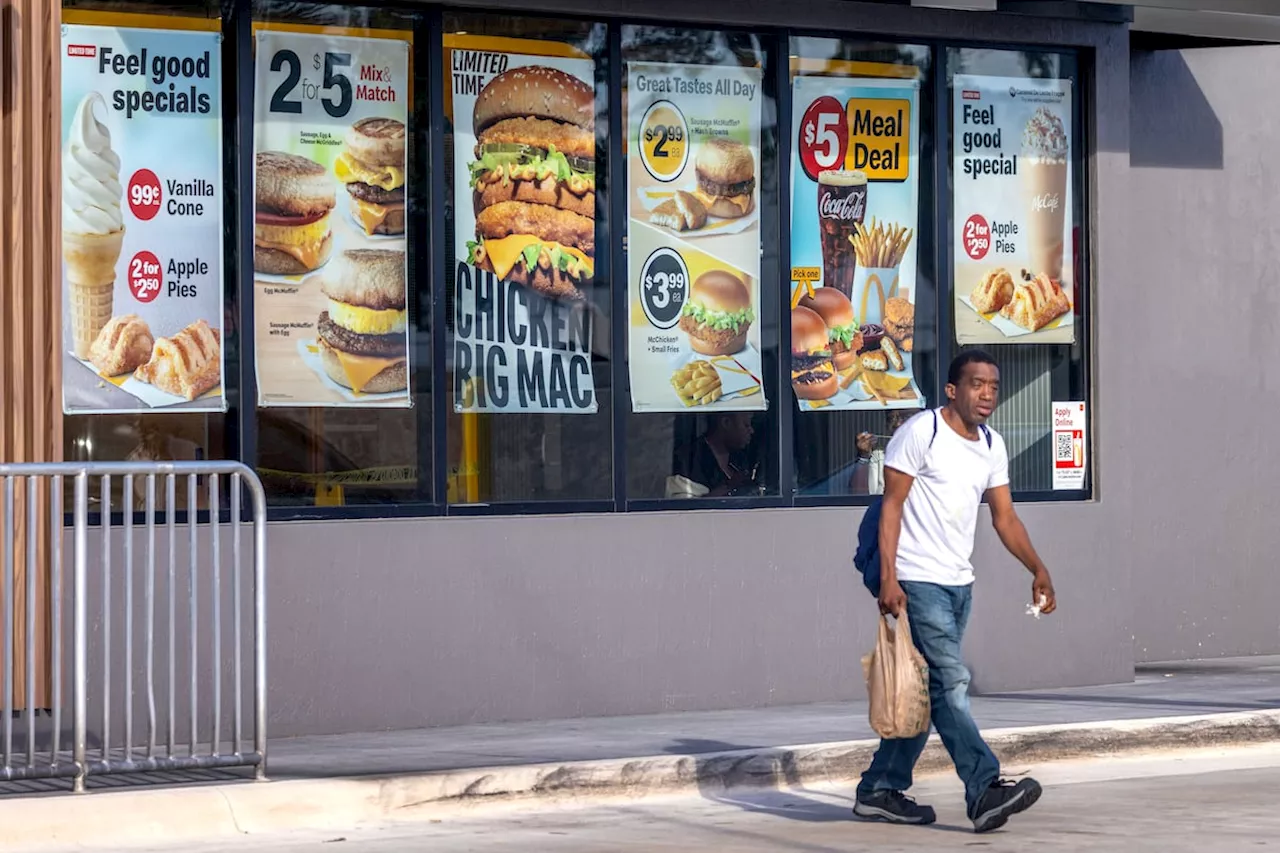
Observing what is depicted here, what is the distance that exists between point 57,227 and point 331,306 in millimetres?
1656

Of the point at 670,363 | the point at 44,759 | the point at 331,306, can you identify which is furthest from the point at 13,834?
the point at 670,363

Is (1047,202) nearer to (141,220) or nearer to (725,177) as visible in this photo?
(725,177)

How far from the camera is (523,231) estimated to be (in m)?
11.6

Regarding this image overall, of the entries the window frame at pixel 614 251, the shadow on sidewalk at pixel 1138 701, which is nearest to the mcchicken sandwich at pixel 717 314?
the window frame at pixel 614 251

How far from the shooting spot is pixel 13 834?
8141mm

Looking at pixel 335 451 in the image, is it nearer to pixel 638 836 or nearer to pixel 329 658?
pixel 329 658

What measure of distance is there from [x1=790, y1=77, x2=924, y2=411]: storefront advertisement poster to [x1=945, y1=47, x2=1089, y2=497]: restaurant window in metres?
0.33

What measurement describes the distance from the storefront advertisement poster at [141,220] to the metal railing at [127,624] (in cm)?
53

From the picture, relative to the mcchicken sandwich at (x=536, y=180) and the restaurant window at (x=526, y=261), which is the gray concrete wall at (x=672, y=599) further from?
the mcchicken sandwich at (x=536, y=180)

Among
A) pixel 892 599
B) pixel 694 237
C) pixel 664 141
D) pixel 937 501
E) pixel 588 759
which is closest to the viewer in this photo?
pixel 892 599

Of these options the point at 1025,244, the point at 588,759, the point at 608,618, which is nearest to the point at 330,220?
the point at 608,618

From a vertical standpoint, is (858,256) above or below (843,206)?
below

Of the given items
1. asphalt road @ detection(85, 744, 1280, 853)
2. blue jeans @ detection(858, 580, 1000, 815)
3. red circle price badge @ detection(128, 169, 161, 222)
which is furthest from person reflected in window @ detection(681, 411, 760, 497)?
blue jeans @ detection(858, 580, 1000, 815)

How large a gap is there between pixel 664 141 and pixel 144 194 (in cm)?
300
